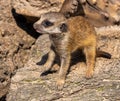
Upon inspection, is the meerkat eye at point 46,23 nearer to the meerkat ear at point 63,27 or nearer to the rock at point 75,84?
the meerkat ear at point 63,27

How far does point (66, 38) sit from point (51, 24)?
1.19ft

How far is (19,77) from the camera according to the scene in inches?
245

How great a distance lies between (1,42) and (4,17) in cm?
57

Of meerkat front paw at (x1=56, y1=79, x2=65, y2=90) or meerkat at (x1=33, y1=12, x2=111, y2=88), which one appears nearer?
meerkat at (x1=33, y1=12, x2=111, y2=88)

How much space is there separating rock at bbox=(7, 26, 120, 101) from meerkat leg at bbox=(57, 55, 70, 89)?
7cm

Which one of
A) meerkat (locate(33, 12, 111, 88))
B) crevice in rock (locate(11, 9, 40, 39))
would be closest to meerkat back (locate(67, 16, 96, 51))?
meerkat (locate(33, 12, 111, 88))

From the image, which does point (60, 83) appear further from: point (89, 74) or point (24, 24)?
point (24, 24)

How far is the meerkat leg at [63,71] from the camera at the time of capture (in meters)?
5.79

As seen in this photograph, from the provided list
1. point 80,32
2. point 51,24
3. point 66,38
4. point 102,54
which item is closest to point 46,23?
point 51,24

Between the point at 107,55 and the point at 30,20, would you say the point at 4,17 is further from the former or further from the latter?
the point at 107,55

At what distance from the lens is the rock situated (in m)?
5.68

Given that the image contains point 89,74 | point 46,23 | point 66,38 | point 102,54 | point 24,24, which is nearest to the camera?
point 46,23

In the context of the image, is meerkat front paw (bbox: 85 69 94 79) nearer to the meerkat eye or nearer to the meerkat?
the meerkat

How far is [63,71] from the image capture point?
19.0ft
